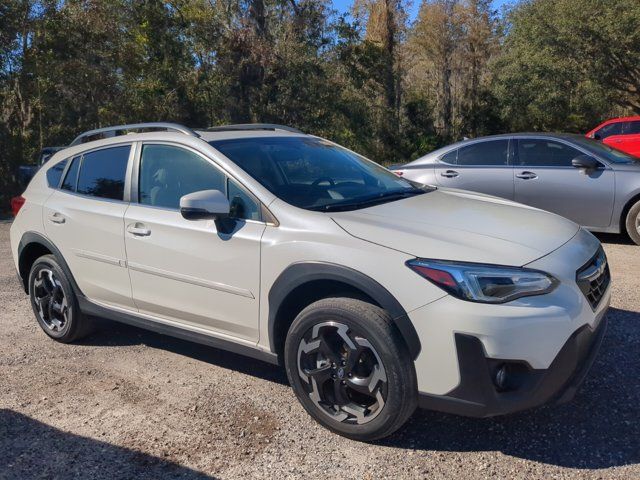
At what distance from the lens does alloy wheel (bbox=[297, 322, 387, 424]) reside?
3.21m

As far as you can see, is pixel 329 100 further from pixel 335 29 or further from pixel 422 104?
pixel 422 104

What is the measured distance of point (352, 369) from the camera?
129 inches

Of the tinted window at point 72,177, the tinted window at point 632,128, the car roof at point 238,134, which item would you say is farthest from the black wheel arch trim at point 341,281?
the tinted window at point 632,128

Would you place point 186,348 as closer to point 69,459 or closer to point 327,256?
point 69,459

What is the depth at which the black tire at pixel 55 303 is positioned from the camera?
4.95 metres

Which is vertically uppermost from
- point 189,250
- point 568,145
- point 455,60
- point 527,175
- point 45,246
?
point 455,60

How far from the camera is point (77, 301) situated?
4887 millimetres

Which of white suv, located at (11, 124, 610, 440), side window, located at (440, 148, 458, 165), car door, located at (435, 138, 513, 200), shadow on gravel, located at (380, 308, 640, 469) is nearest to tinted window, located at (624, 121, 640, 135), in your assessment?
car door, located at (435, 138, 513, 200)

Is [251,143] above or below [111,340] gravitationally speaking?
above

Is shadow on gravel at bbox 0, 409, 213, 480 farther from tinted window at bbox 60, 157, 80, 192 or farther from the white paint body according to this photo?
tinted window at bbox 60, 157, 80, 192

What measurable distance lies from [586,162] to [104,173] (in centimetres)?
593

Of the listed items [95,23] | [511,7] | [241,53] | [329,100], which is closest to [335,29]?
[329,100]

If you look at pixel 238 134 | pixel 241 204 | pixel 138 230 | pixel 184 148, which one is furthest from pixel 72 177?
pixel 241 204

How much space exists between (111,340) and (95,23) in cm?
1250
